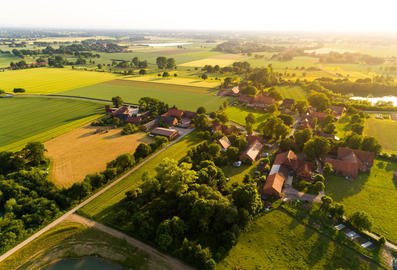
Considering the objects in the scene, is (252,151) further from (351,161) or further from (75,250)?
(75,250)

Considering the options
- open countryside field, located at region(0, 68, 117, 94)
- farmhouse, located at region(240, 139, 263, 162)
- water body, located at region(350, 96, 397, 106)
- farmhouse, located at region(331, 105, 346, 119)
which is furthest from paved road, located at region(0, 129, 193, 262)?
water body, located at region(350, 96, 397, 106)

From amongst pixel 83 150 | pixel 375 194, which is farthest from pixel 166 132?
pixel 375 194

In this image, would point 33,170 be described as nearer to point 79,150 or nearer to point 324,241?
point 79,150

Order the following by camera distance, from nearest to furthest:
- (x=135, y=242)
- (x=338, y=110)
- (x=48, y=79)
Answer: (x=135, y=242) < (x=338, y=110) < (x=48, y=79)

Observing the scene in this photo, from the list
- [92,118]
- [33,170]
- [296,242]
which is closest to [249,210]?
[296,242]

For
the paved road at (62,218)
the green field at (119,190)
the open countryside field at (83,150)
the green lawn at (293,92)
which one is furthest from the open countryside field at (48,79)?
the green lawn at (293,92)

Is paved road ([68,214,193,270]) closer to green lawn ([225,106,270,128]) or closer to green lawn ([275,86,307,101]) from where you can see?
green lawn ([225,106,270,128])
